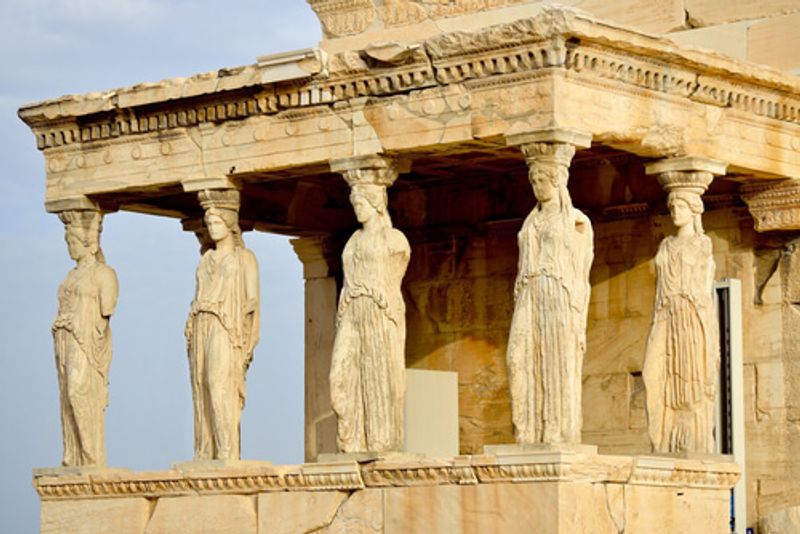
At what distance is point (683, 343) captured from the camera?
55.4ft

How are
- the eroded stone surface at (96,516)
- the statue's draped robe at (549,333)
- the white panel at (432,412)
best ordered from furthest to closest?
the white panel at (432,412) < the eroded stone surface at (96,516) < the statue's draped robe at (549,333)

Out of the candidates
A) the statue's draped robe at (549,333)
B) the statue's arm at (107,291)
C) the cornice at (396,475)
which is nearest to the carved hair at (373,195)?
the statue's draped robe at (549,333)

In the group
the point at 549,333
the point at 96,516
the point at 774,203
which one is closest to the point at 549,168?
the point at 549,333

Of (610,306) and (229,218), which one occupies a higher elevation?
(229,218)

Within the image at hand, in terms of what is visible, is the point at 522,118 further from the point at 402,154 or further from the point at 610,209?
the point at 610,209

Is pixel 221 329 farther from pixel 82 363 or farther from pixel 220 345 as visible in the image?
pixel 82 363

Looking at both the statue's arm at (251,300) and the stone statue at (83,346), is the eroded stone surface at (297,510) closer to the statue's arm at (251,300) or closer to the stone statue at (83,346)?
Result: the statue's arm at (251,300)

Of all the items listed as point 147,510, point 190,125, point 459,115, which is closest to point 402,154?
point 459,115

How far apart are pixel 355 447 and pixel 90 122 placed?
3.44 m

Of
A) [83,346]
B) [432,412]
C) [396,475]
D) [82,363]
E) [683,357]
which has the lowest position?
[396,475]

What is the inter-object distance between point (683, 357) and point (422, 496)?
6.79 ft

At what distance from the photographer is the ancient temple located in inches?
630

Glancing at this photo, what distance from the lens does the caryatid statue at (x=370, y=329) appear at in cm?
1669

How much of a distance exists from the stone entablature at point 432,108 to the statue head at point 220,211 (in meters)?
0.18
